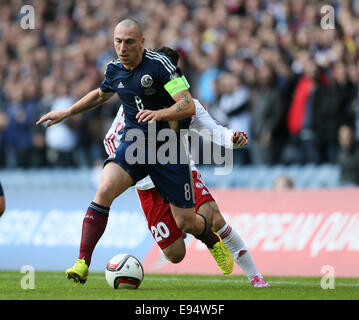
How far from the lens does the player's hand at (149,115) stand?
24.9 feet

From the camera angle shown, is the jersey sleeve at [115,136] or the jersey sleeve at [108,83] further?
the jersey sleeve at [115,136]

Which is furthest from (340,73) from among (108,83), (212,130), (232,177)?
(108,83)

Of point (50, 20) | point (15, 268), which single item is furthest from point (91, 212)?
point (50, 20)

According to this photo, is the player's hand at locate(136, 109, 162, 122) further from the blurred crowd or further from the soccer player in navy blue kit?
the blurred crowd

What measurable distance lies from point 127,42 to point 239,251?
253 cm

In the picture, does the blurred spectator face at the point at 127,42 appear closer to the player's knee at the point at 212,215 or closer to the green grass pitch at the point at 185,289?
the player's knee at the point at 212,215

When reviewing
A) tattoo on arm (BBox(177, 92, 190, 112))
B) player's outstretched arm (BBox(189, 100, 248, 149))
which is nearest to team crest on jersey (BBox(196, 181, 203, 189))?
player's outstretched arm (BBox(189, 100, 248, 149))

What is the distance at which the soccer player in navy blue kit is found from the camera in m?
7.98

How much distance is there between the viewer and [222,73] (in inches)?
578

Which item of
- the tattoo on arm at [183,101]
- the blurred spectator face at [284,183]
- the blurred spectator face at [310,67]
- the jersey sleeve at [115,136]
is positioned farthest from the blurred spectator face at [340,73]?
the tattoo on arm at [183,101]

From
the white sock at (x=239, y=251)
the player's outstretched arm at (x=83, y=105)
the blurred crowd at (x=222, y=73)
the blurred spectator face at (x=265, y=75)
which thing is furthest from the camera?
the blurred spectator face at (x=265, y=75)

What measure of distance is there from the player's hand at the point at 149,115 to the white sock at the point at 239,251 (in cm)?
180

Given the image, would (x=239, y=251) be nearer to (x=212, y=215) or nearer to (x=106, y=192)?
(x=212, y=215)
